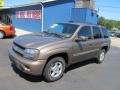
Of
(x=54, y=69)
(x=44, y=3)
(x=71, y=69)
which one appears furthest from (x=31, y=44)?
(x=44, y=3)

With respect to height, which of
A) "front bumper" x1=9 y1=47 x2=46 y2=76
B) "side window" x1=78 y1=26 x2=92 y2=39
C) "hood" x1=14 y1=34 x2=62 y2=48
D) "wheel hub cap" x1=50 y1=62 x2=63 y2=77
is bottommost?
"wheel hub cap" x1=50 y1=62 x2=63 y2=77

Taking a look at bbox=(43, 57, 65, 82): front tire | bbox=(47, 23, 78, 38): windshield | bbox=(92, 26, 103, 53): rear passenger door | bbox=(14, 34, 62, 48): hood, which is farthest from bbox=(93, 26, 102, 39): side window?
bbox=(43, 57, 65, 82): front tire

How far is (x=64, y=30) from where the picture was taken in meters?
7.15

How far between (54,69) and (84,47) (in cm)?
153

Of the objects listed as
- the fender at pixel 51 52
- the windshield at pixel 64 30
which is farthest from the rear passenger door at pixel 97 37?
the fender at pixel 51 52

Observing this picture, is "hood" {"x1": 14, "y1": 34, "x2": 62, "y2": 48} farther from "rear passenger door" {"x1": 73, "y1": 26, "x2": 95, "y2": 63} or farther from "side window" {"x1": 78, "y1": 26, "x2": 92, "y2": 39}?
"side window" {"x1": 78, "y1": 26, "x2": 92, "y2": 39}

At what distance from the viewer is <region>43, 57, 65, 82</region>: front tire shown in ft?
19.2

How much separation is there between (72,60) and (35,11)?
1615 centimetres

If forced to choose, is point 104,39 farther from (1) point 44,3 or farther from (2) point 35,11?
(2) point 35,11

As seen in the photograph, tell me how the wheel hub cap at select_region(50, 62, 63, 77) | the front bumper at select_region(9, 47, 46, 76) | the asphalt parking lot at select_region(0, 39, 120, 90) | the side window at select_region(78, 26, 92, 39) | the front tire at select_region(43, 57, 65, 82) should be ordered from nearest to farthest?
1. the front bumper at select_region(9, 47, 46, 76)
2. the asphalt parking lot at select_region(0, 39, 120, 90)
3. the front tire at select_region(43, 57, 65, 82)
4. the wheel hub cap at select_region(50, 62, 63, 77)
5. the side window at select_region(78, 26, 92, 39)

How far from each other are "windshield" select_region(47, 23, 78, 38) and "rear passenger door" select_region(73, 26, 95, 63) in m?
0.27

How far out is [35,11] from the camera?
22.0m

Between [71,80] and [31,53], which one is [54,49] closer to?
[31,53]

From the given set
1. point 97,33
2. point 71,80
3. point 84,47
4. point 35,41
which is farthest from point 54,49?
point 97,33
